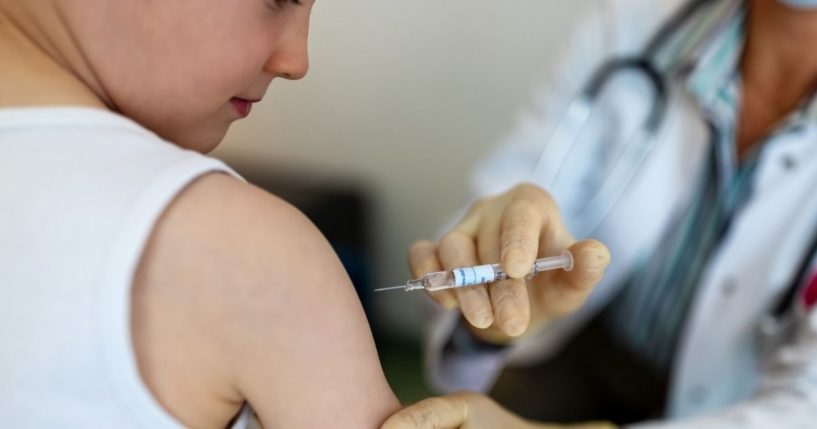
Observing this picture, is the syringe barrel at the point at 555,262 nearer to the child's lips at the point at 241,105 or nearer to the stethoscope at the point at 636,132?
the child's lips at the point at 241,105

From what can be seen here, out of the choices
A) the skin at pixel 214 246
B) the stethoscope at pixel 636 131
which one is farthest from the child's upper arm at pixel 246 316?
the stethoscope at pixel 636 131

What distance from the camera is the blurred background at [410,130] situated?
1627 mm

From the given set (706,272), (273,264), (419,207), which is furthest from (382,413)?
(419,207)

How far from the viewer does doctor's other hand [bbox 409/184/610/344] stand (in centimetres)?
67

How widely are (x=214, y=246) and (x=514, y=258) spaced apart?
0.28 metres

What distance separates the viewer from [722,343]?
3.75 ft

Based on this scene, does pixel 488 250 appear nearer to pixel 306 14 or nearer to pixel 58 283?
pixel 306 14

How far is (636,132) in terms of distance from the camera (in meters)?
1.22

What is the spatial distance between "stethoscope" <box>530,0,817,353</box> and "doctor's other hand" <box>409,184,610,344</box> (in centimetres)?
29

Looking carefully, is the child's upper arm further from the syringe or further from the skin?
the syringe

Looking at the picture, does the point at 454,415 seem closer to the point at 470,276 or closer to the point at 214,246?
the point at 470,276

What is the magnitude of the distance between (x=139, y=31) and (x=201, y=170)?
4.3 inches

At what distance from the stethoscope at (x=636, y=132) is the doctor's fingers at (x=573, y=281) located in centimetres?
30

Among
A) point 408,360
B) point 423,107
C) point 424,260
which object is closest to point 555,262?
point 424,260
